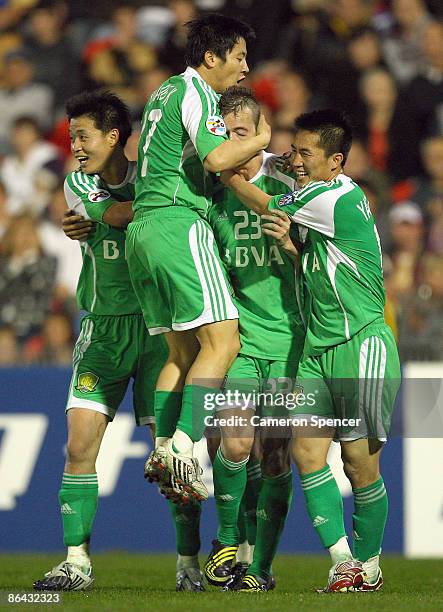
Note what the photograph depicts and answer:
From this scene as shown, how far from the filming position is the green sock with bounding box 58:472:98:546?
6637 mm

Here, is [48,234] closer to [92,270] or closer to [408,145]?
[408,145]

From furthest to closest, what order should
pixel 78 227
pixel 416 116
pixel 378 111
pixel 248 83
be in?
pixel 248 83 → pixel 378 111 → pixel 416 116 → pixel 78 227

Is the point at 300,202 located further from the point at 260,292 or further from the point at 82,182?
the point at 82,182

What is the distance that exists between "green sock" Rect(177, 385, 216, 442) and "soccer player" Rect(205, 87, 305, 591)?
261 mm

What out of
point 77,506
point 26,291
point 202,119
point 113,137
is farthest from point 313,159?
point 26,291

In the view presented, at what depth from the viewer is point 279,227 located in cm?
639

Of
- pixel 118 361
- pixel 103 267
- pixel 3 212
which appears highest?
pixel 3 212

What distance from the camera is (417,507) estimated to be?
9430 mm

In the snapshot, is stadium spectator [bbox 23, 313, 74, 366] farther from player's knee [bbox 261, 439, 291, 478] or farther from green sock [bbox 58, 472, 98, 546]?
player's knee [bbox 261, 439, 291, 478]

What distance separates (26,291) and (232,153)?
213 inches

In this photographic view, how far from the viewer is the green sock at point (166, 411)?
6.43 meters

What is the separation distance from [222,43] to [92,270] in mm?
1461

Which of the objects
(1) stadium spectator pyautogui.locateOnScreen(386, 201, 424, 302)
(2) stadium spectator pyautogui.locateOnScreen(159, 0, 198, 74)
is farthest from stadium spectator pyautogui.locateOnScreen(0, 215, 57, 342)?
(1) stadium spectator pyautogui.locateOnScreen(386, 201, 424, 302)

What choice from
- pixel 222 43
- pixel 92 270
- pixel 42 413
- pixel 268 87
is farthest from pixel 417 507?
pixel 268 87
